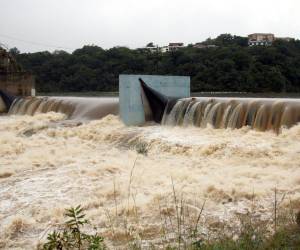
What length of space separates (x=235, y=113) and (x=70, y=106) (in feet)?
29.3

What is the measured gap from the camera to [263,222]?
5.24 meters

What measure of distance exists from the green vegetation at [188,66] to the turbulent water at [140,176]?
1971cm

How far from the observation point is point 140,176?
7.84m

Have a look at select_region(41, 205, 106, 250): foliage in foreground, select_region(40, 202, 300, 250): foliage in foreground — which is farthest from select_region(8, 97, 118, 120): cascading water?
select_region(41, 205, 106, 250): foliage in foreground

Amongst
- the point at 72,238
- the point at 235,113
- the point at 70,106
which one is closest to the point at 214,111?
the point at 235,113

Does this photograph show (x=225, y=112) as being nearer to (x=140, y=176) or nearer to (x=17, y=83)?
(x=140, y=176)

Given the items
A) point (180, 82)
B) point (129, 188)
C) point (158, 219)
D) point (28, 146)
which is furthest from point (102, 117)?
point (158, 219)

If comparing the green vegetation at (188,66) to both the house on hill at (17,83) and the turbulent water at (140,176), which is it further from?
the turbulent water at (140,176)

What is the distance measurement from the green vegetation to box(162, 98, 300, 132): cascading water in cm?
1847

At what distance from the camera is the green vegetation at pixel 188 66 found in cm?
3175

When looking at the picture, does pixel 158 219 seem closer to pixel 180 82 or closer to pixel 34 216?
pixel 34 216

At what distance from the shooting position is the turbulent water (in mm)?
5691

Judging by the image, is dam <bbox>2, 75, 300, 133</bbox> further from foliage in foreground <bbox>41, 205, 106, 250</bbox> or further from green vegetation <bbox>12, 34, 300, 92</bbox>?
green vegetation <bbox>12, 34, 300, 92</bbox>

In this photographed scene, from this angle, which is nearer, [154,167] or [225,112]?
[154,167]
